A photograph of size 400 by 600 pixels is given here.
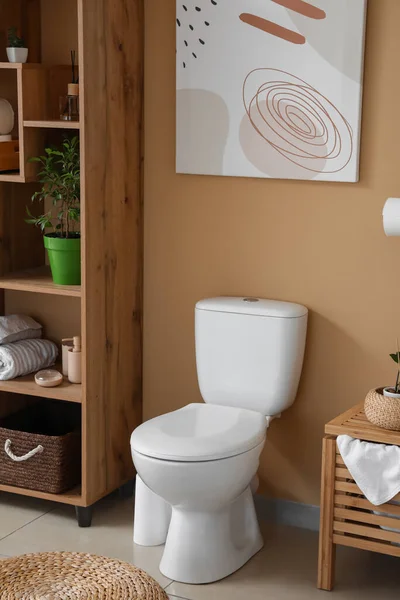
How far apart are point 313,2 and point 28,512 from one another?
196 centimetres

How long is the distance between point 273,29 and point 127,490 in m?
1.70

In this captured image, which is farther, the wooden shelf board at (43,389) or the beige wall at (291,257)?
the wooden shelf board at (43,389)

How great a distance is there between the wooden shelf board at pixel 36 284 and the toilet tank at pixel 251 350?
43 centimetres

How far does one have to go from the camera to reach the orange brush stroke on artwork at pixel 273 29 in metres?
2.82

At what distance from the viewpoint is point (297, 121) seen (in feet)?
9.41

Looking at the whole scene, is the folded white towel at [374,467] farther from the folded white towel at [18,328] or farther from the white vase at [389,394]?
the folded white towel at [18,328]

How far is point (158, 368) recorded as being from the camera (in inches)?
130

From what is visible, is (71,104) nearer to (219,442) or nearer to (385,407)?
(219,442)

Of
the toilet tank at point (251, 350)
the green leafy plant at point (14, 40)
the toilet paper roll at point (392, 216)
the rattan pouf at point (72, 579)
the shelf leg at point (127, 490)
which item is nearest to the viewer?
the rattan pouf at point (72, 579)

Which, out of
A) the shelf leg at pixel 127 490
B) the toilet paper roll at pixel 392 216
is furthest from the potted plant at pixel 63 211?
the toilet paper roll at pixel 392 216

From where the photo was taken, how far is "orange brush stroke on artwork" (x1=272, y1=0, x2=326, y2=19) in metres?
2.77

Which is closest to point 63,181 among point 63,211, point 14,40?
point 63,211

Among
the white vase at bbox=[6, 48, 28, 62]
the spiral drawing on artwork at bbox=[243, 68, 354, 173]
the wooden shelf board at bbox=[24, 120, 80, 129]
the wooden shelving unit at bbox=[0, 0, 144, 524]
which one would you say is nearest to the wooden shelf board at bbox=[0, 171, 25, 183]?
the wooden shelving unit at bbox=[0, 0, 144, 524]

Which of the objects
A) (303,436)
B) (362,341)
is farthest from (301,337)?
(303,436)
